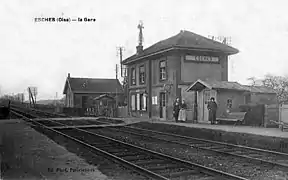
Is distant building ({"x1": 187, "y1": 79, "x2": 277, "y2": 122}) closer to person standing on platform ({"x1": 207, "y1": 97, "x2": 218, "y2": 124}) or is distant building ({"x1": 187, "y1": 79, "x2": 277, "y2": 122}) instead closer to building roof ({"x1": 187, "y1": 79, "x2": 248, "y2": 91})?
building roof ({"x1": 187, "y1": 79, "x2": 248, "y2": 91})

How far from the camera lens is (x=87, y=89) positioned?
5481cm

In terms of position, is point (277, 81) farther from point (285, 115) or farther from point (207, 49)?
point (285, 115)

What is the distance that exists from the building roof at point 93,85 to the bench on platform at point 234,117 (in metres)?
37.1

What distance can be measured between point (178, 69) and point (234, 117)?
7153 mm

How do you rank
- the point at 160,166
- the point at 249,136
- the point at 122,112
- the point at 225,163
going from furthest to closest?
the point at 122,112
the point at 249,136
the point at 225,163
the point at 160,166

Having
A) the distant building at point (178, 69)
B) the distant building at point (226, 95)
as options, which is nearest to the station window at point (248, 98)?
the distant building at point (226, 95)

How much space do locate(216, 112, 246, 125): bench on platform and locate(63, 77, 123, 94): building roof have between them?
37.1 meters

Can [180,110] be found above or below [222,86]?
below

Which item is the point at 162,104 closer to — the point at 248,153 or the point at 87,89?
the point at 248,153

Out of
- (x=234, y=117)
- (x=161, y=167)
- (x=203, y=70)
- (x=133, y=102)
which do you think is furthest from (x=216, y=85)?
(x=133, y=102)

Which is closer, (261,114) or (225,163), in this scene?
(225,163)

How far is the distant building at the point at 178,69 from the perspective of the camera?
2438cm

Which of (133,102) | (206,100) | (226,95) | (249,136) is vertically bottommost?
(249,136)

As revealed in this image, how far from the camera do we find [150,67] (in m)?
28.0
